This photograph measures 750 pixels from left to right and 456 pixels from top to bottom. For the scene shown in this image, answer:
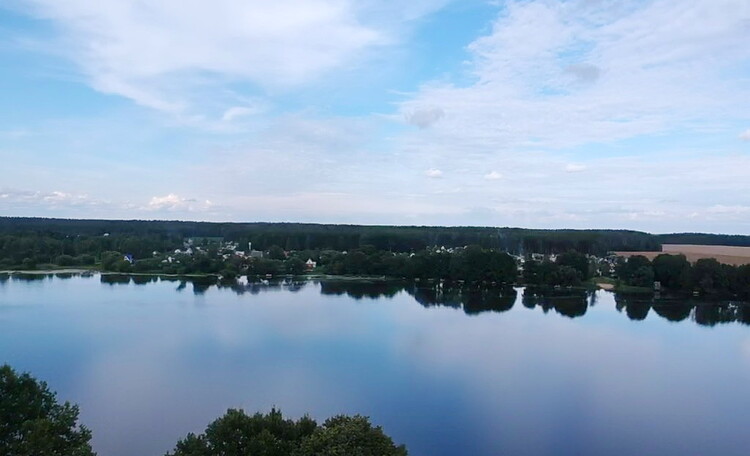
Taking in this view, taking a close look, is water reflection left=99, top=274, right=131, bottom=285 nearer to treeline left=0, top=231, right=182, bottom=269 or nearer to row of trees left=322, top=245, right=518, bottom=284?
treeline left=0, top=231, right=182, bottom=269

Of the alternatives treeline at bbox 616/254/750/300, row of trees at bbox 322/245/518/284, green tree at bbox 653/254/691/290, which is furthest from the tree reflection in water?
green tree at bbox 653/254/691/290

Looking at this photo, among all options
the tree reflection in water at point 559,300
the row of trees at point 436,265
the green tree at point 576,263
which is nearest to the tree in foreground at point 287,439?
the tree reflection in water at point 559,300

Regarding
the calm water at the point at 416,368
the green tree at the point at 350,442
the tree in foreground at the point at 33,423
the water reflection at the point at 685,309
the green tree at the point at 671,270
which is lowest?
the calm water at the point at 416,368

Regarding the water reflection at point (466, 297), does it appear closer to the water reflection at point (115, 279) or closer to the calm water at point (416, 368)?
the calm water at point (416, 368)

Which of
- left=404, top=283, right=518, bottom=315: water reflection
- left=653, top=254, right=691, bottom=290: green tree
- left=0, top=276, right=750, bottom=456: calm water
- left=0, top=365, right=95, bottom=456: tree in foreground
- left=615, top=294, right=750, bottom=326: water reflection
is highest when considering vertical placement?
left=653, top=254, right=691, bottom=290: green tree

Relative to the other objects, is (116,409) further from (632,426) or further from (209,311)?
(209,311)
